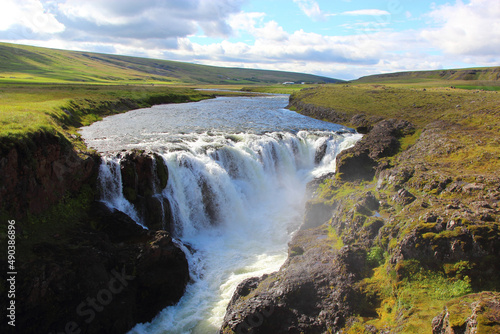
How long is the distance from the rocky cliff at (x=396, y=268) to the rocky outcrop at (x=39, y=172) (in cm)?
1191

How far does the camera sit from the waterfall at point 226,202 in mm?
17188

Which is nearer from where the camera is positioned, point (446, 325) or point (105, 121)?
point (446, 325)

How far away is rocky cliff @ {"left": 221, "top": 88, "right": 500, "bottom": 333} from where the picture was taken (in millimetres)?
10883

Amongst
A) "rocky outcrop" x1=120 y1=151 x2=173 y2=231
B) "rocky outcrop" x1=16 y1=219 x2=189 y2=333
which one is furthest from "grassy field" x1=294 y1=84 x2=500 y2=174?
"rocky outcrop" x1=120 y1=151 x2=173 y2=231

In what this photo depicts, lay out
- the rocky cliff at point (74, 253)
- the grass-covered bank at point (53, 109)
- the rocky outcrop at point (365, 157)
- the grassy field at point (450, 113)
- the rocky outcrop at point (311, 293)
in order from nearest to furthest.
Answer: the rocky outcrop at point (311, 293) → the rocky cliff at point (74, 253) → the grass-covered bank at point (53, 109) → the grassy field at point (450, 113) → the rocky outcrop at point (365, 157)

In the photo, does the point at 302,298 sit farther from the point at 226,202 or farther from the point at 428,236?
the point at 226,202

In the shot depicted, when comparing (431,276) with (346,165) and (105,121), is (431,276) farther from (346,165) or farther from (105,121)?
(105,121)

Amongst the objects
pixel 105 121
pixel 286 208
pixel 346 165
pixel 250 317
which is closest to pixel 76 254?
pixel 250 317

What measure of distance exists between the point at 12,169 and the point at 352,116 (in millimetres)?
51252

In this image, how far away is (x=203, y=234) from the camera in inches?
949

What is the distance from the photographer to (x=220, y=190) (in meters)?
26.4

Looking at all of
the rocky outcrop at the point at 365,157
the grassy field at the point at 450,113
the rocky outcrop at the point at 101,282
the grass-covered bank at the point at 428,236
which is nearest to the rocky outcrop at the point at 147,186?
the rocky outcrop at the point at 101,282

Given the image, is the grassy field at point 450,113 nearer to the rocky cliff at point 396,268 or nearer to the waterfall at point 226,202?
the rocky cliff at point 396,268

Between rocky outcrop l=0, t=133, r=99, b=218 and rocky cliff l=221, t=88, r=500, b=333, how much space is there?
11907mm
